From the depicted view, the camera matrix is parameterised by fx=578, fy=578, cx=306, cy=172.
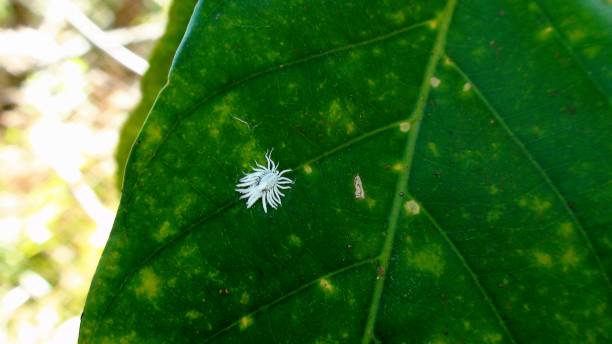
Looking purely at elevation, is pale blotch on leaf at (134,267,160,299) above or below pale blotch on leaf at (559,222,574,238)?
above

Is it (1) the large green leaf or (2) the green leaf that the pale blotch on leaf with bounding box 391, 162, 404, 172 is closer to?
(1) the large green leaf

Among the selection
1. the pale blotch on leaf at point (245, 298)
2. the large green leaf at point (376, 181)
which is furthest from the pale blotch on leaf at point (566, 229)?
the pale blotch on leaf at point (245, 298)

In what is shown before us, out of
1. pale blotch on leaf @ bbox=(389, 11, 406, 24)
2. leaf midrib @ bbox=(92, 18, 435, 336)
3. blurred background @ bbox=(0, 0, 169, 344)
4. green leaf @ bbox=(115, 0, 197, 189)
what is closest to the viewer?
leaf midrib @ bbox=(92, 18, 435, 336)

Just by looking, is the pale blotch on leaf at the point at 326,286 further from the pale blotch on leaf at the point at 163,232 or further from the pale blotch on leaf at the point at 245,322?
the pale blotch on leaf at the point at 163,232

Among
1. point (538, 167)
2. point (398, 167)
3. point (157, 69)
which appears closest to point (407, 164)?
point (398, 167)

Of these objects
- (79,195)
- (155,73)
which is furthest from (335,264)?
(79,195)

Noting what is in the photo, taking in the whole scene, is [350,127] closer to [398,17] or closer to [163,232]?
[398,17]

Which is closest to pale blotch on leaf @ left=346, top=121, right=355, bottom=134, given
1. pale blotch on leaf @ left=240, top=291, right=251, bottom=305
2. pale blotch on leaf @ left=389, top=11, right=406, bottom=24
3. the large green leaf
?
the large green leaf
